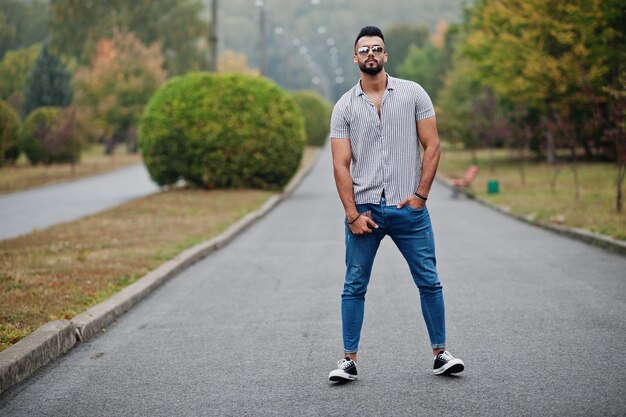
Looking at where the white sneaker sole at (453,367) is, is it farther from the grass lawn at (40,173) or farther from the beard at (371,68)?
the grass lawn at (40,173)

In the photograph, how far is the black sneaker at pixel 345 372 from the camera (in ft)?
17.3

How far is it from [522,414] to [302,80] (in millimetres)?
145443

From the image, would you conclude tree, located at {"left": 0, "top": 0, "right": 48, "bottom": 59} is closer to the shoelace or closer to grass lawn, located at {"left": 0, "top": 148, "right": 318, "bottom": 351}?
grass lawn, located at {"left": 0, "top": 148, "right": 318, "bottom": 351}

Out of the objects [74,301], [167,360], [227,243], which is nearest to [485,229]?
[227,243]

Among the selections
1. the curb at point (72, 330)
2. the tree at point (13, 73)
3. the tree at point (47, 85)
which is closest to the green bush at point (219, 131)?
the curb at point (72, 330)

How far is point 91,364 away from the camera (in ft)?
20.3

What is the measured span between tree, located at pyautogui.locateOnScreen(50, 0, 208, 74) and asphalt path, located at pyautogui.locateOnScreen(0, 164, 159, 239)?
3393 cm

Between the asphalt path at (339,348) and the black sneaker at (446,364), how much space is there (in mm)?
53

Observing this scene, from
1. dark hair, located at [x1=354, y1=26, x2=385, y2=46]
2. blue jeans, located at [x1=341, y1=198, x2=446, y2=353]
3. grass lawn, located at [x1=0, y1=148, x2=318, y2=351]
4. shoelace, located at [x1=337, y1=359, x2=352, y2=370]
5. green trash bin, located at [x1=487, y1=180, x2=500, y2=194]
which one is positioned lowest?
green trash bin, located at [x1=487, y1=180, x2=500, y2=194]

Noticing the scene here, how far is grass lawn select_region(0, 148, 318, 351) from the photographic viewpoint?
25.6 ft

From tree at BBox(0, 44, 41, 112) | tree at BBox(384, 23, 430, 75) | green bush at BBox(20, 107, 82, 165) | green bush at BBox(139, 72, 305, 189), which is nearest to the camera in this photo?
green bush at BBox(139, 72, 305, 189)

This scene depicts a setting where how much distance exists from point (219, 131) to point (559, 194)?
30.0 feet

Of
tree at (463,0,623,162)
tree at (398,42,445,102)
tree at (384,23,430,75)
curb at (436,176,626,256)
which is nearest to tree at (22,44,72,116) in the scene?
tree at (398,42,445,102)

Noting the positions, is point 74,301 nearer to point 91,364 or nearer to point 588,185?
point 91,364
